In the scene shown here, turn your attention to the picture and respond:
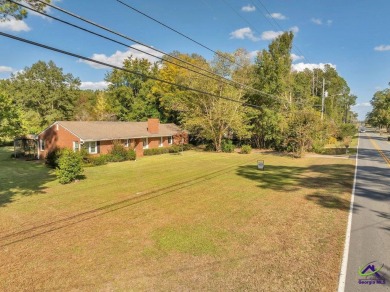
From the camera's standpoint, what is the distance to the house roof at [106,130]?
97.3 ft

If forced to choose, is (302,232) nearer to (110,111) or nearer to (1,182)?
(1,182)

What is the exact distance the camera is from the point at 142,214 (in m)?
12.0

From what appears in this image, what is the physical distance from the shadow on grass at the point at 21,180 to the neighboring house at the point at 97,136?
3.97 meters

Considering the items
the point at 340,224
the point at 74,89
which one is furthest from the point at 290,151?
the point at 74,89

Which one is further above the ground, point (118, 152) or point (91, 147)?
point (91, 147)

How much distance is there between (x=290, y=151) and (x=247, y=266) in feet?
108

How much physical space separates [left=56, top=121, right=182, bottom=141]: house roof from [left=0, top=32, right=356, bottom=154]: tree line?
5220mm

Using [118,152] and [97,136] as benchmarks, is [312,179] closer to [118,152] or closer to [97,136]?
[118,152]

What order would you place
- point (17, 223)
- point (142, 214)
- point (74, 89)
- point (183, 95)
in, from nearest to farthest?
point (17, 223)
point (142, 214)
point (183, 95)
point (74, 89)

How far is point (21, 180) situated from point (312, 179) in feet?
67.7

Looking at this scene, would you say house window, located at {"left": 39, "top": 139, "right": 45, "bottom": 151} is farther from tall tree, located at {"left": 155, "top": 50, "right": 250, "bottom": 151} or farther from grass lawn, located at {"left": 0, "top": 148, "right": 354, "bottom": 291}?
tall tree, located at {"left": 155, "top": 50, "right": 250, "bottom": 151}

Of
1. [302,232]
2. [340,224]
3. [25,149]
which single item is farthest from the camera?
[25,149]

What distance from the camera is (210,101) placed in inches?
1553

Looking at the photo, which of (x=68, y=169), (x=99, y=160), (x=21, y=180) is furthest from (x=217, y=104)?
(x=21, y=180)
